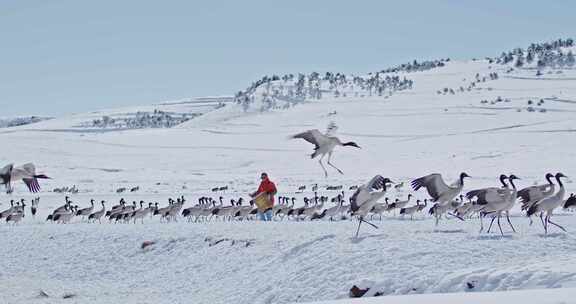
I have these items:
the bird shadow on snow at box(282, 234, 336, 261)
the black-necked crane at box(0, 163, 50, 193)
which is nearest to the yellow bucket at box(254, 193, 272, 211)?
the black-necked crane at box(0, 163, 50, 193)

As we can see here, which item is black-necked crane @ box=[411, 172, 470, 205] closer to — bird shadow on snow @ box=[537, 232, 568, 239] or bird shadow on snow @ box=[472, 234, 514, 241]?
bird shadow on snow @ box=[472, 234, 514, 241]

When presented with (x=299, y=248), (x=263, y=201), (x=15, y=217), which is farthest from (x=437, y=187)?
(x=15, y=217)

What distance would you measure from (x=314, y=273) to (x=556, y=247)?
4.17 metres

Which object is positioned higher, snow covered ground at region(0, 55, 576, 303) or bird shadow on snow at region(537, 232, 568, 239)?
bird shadow on snow at region(537, 232, 568, 239)

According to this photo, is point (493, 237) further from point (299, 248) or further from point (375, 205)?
point (375, 205)

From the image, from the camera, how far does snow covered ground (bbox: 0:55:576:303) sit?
12.8 meters

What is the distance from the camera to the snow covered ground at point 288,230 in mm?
12758

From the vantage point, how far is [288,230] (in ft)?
59.3

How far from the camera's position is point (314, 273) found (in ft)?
45.2

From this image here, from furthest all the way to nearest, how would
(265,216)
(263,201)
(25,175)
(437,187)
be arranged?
(265,216) → (263,201) → (25,175) → (437,187)

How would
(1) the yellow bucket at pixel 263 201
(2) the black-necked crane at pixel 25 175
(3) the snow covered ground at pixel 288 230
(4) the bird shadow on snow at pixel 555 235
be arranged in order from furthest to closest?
1. (1) the yellow bucket at pixel 263 201
2. (2) the black-necked crane at pixel 25 175
3. (4) the bird shadow on snow at pixel 555 235
4. (3) the snow covered ground at pixel 288 230

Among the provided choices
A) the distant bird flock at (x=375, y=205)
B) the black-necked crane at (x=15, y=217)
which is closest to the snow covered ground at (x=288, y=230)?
the black-necked crane at (x=15, y=217)

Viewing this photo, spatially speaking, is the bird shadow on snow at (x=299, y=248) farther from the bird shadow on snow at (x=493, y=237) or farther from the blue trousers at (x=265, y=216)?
the blue trousers at (x=265, y=216)

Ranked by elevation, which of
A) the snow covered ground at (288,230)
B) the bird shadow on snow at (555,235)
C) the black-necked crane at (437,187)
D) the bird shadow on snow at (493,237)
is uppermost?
the black-necked crane at (437,187)
